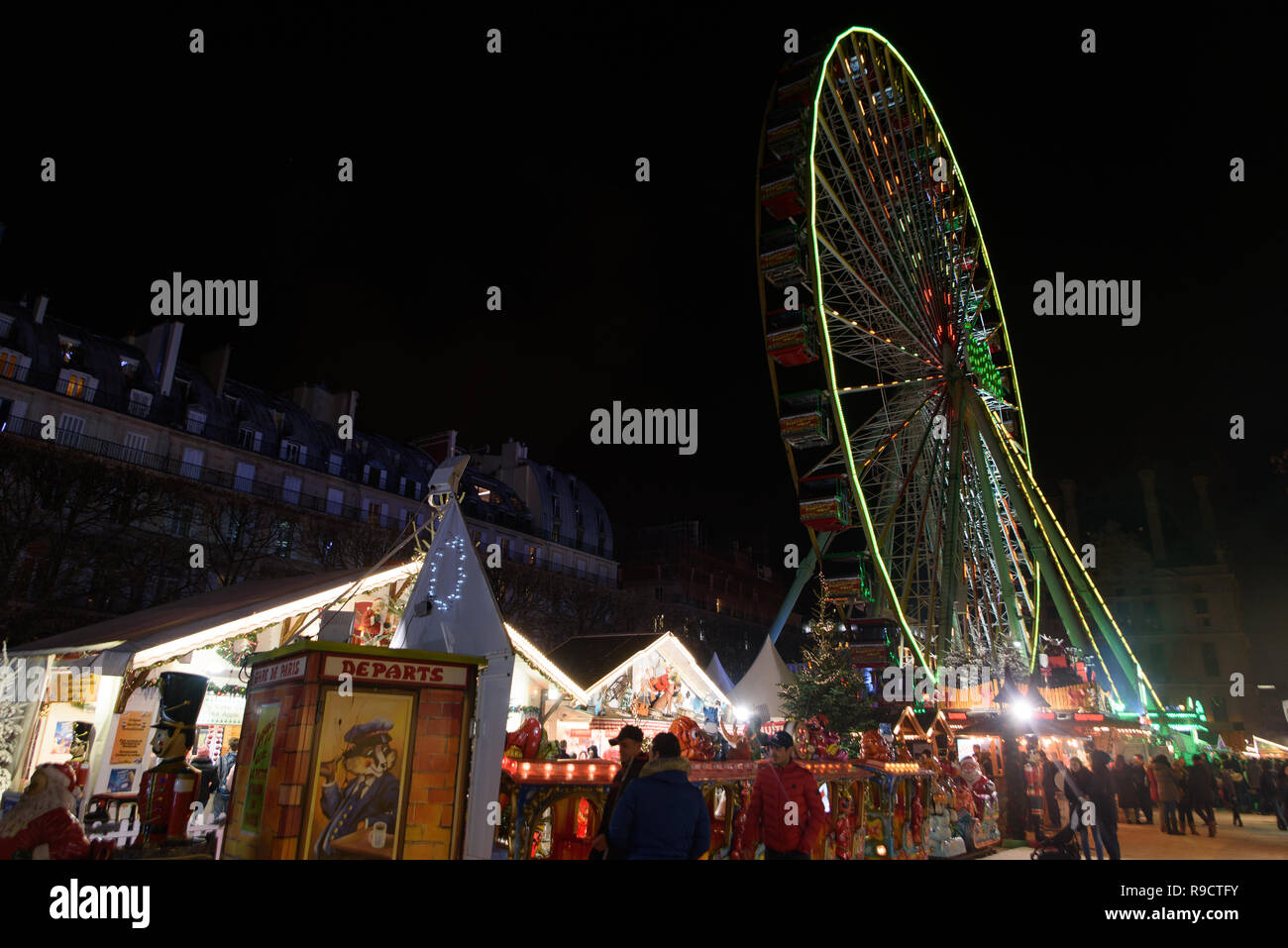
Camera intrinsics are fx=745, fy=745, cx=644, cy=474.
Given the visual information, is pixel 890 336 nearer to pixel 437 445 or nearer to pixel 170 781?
pixel 170 781

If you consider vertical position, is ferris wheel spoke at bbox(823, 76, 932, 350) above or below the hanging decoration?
above

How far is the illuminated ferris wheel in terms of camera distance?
17031mm

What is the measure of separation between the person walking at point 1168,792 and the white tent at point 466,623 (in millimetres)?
14454

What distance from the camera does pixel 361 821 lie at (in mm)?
5227

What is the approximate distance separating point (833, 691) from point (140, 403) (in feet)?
102

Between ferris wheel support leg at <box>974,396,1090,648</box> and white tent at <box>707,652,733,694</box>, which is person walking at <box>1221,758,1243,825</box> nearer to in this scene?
ferris wheel support leg at <box>974,396,1090,648</box>

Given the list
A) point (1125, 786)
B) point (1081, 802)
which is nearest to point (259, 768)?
point (1081, 802)

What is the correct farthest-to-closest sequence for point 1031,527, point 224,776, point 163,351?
point 163,351, point 1031,527, point 224,776

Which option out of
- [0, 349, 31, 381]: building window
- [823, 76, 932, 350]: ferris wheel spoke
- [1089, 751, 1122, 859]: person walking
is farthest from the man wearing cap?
[0, 349, 31, 381]: building window

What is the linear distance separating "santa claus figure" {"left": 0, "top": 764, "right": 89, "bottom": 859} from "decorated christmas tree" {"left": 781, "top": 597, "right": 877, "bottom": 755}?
18582mm

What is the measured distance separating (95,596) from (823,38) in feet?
86.4

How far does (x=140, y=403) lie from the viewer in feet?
107

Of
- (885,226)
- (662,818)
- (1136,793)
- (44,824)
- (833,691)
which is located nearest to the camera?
(662,818)
